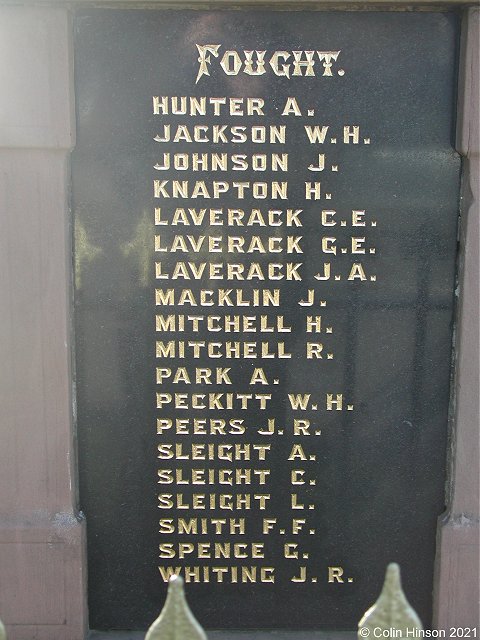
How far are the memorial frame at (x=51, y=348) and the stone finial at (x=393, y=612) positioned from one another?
1621mm

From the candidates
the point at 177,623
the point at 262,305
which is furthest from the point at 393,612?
the point at 262,305

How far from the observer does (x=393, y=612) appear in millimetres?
1883

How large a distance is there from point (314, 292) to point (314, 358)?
31 cm

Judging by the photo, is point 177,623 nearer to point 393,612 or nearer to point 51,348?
point 393,612

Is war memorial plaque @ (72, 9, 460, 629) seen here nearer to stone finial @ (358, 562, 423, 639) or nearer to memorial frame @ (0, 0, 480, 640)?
memorial frame @ (0, 0, 480, 640)

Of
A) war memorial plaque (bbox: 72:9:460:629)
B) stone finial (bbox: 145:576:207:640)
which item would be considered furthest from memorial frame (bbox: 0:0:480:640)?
stone finial (bbox: 145:576:207:640)

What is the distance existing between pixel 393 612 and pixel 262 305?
1749 mm

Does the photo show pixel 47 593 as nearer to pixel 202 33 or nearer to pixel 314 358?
pixel 314 358

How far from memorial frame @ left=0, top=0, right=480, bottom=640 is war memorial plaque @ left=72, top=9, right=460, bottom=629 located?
9 cm

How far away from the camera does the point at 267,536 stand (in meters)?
3.55

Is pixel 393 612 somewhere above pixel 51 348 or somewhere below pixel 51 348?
below

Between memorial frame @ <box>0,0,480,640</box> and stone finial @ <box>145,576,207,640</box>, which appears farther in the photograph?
memorial frame @ <box>0,0,480,640</box>

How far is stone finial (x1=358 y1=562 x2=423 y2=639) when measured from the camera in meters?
1.85

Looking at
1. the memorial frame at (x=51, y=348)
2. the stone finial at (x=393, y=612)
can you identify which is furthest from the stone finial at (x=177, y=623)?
the memorial frame at (x=51, y=348)
